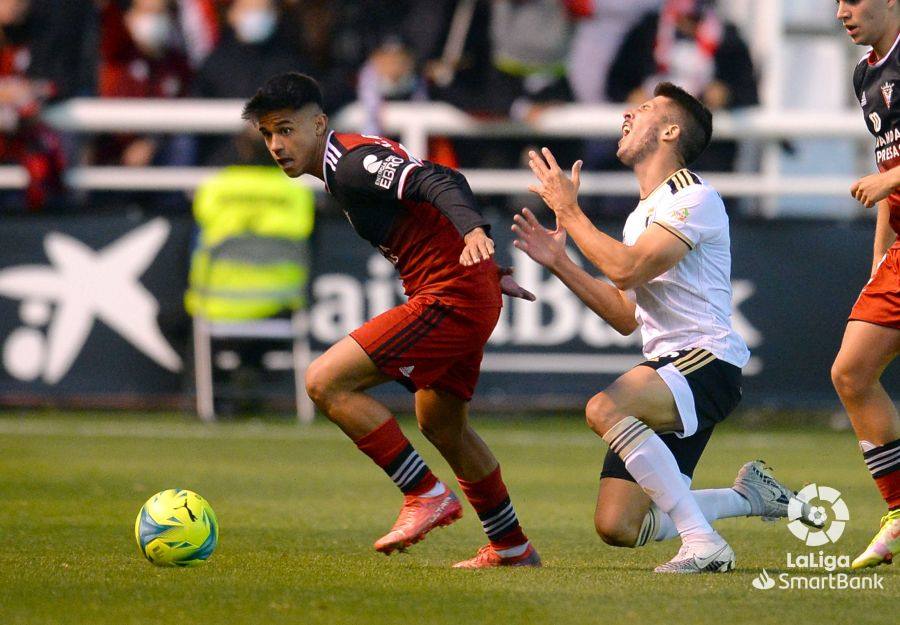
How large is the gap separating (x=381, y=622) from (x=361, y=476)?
15.0ft

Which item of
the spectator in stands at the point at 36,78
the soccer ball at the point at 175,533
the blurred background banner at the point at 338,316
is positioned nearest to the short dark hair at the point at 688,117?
the soccer ball at the point at 175,533

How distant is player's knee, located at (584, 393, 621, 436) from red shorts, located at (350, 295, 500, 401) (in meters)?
0.68

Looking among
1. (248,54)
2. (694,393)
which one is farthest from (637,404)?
(248,54)

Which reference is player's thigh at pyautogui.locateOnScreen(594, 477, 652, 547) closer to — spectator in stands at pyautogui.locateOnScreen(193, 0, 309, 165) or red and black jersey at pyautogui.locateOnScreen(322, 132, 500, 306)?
red and black jersey at pyautogui.locateOnScreen(322, 132, 500, 306)

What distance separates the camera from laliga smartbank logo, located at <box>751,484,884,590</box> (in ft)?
18.6

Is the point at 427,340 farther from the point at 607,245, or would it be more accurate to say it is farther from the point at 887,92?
the point at 887,92

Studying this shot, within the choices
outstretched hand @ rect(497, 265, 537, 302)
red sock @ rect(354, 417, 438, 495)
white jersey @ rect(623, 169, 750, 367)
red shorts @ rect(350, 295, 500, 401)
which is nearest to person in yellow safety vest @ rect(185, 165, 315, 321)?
outstretched hand @ rect(497, 265, 537, 302)

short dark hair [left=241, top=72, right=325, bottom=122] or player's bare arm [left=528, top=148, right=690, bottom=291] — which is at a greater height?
short dark hair [left=241, top=72, right=325, bottom=122]

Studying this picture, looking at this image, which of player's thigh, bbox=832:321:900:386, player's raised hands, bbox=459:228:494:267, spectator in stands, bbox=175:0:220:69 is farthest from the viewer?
spectator in stands, bbox=175:0:220:69

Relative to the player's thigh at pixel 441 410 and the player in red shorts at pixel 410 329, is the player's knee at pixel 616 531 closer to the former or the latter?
the player in red shorts at pixel 410 329

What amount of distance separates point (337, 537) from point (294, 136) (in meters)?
1.86

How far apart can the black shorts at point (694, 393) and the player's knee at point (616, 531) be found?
8.3 inches

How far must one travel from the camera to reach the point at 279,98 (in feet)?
21.1

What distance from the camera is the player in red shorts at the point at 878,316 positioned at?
6.25m
